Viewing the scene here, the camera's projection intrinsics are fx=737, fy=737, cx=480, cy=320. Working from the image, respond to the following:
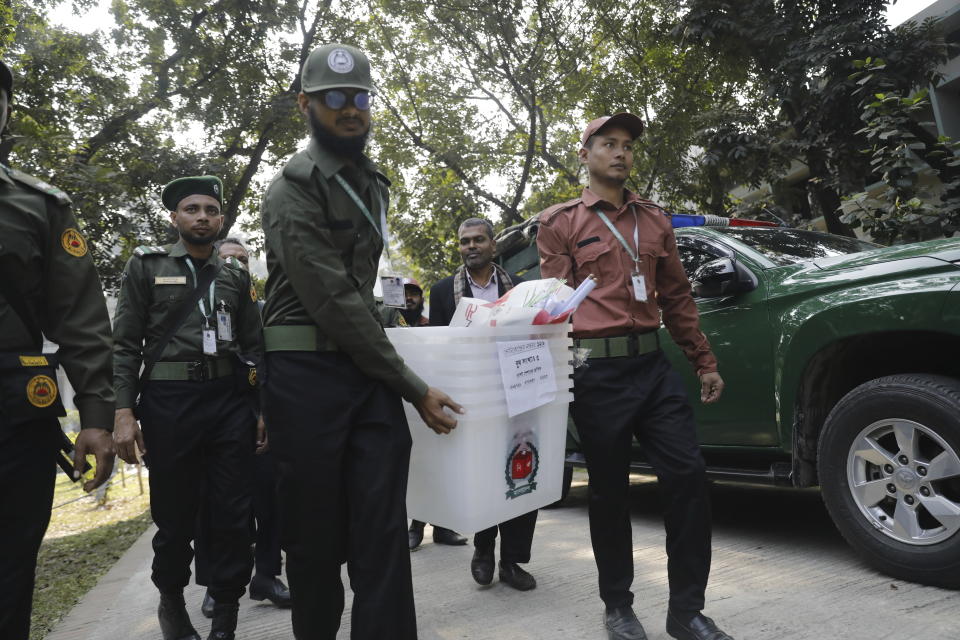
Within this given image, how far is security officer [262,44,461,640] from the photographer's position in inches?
82.5

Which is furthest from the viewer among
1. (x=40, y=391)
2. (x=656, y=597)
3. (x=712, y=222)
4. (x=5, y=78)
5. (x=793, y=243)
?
(x=712, y=222)

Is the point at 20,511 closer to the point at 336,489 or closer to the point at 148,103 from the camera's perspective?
the point at 336,489

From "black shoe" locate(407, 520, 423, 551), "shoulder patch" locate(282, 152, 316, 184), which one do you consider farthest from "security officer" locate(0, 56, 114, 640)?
"black shoe" locate(407, 520, 423, 551)

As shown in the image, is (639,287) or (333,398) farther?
(639,287)

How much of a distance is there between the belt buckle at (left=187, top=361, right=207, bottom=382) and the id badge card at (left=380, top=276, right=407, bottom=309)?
90 cm

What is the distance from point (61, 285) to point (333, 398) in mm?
773

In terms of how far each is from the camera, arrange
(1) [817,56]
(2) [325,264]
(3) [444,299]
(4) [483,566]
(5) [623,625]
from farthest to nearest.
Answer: (1) [817,56]
(3) [444,299]
(4) [483,566]
(5) [623,625]
(2) [325,264]

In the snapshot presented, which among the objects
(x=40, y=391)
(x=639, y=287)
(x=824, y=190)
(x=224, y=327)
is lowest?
(x=40, y=391)

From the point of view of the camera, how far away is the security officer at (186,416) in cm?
327

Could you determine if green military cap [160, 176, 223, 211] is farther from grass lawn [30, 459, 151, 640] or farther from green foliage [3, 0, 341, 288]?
green foliage [3, 0, 341, 288]

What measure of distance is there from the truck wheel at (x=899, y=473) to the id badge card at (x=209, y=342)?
295 cm

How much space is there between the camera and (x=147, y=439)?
3316 millimetres

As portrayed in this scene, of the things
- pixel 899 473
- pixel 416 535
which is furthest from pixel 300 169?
pixel 416 535

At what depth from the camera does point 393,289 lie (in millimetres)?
3391
